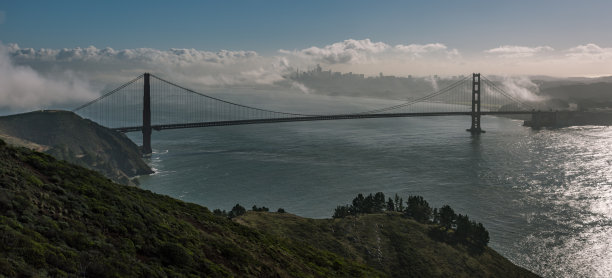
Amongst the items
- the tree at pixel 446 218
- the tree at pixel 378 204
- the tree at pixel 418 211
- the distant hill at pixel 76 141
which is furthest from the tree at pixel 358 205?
the distant hill at pixel 76 141

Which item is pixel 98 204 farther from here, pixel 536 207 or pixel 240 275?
pixel 536 207

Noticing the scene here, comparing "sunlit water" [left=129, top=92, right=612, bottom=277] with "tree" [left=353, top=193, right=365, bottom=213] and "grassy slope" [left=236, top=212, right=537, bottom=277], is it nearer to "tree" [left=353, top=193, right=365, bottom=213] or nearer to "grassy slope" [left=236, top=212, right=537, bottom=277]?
"grassy slope" [left=236, top=212, right=537, bottom=277]

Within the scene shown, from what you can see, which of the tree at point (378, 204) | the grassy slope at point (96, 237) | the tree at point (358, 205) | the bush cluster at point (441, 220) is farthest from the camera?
the tree at point (378, 204)

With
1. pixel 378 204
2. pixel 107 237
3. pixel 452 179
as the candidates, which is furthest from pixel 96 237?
pixel 452 179

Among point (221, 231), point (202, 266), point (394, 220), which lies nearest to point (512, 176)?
point (394, 220)

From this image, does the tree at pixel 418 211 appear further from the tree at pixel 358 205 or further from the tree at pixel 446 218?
the tree at pixel 358 205

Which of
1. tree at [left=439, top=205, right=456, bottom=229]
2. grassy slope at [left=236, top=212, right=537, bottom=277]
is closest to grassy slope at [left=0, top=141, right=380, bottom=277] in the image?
grassy slope at [left=236, top=212, right=537, bottom=277]
